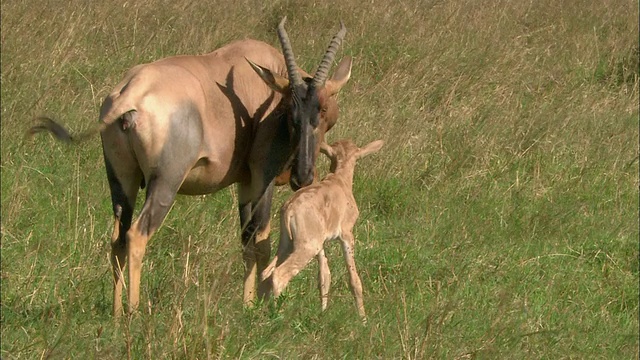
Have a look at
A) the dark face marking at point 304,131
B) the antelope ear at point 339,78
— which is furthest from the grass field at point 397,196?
the antelope ear at point 339,78

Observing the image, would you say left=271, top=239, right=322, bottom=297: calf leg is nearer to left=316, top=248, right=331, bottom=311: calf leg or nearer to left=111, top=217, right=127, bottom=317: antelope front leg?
left=316, top=248, right=331, bottom=311: calf leg

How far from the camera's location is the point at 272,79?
741 cm

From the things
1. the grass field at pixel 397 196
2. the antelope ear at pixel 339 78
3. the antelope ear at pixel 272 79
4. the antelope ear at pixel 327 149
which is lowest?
the grass field at pixel 397 196

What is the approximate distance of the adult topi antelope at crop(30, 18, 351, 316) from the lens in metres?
6.55

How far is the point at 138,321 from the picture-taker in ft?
20.1

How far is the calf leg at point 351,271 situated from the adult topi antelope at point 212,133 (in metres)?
0.40

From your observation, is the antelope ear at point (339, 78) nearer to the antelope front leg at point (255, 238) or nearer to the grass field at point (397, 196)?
the antelope front leg at point (255, 238)

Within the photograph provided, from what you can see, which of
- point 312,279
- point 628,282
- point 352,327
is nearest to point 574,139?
point 628,282

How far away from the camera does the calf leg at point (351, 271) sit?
7117 millimetres

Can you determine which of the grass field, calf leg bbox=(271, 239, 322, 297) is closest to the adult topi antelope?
calf leg bbox=(271, 239, 322, 297)

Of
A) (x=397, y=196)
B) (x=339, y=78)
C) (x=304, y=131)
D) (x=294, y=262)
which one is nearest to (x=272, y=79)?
(x=304, y=131)

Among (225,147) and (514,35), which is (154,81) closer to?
(225,147)

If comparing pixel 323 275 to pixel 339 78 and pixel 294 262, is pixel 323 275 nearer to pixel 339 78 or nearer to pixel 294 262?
pixel 294 262

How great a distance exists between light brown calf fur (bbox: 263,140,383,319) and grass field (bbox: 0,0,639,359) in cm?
17
